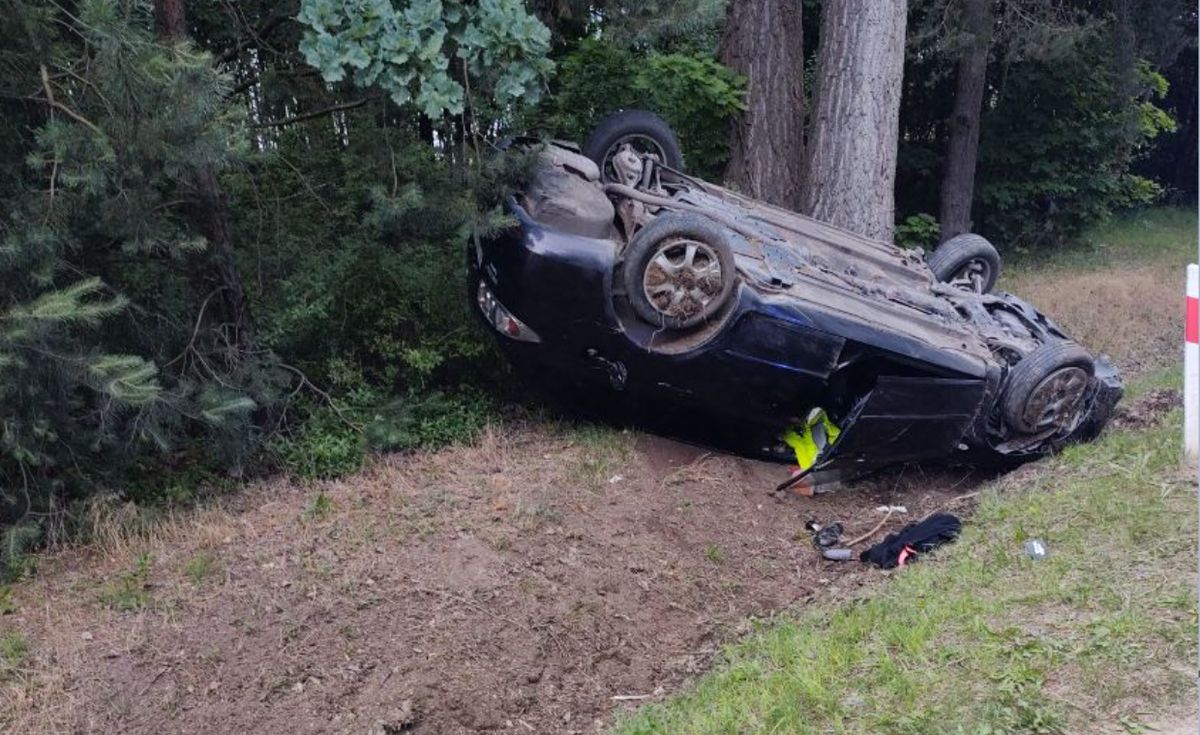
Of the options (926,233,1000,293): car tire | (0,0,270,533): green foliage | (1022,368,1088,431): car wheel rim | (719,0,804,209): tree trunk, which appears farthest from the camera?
(719,0,804,209): tree trunk

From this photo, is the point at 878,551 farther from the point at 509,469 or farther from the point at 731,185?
the point at 731,185

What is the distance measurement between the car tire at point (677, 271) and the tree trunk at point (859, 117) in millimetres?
4308

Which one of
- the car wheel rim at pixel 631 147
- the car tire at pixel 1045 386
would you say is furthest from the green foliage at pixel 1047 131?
the car tire at pixel 1045 386

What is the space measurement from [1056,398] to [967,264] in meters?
2.07

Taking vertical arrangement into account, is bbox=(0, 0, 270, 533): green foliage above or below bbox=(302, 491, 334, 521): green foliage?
above

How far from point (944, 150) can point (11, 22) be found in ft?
51.2

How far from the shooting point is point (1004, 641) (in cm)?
414

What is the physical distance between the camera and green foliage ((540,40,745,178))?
31.2 feet

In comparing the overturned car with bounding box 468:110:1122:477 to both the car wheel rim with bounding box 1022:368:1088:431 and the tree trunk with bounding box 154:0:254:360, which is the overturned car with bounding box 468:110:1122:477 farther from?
the tree trunk with bounding box 154:0:254:360

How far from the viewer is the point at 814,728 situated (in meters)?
3.91

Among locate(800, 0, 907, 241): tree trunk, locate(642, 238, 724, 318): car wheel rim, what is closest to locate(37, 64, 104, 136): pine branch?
locate(642, 238, 724, 318): car wheel rim

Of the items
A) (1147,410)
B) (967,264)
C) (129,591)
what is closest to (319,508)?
(129,591)

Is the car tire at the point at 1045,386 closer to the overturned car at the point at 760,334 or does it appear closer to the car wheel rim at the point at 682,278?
the overturned car at the point at 760,334

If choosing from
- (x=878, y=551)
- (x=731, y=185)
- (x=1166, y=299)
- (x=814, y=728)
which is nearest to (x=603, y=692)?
(x=814, y=728)
